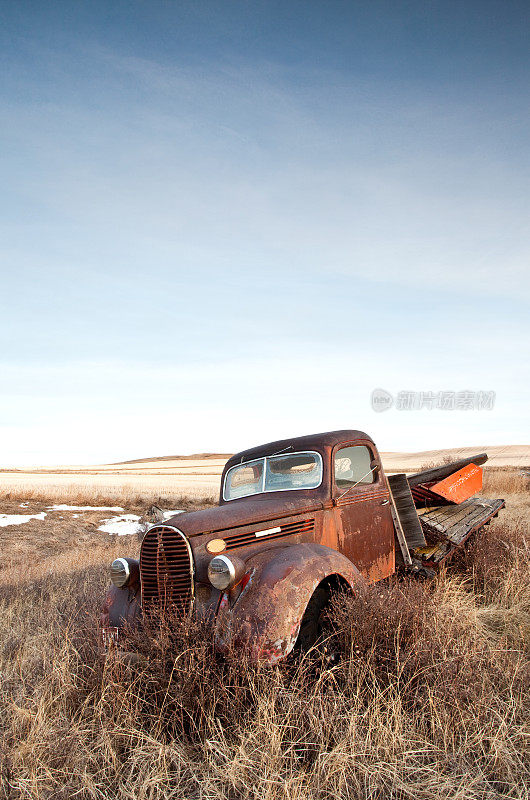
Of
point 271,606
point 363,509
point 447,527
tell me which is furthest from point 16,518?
point 271,606

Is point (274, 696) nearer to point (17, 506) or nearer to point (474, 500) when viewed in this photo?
point (474, 500)

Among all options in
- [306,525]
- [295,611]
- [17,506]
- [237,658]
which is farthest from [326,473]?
[17,506]

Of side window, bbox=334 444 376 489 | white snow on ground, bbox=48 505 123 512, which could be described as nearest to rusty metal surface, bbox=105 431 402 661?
side window, bbox=334 444 376 489

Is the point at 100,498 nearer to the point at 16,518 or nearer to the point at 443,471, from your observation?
the point at 16,518

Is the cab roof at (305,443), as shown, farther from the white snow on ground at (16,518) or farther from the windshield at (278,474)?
the white snow on ground at (16,518)

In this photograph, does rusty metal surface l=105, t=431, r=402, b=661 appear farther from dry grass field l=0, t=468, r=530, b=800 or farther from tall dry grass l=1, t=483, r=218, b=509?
tall dry grass l=1, t=483, r=218, b=509

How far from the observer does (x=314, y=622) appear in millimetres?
4410

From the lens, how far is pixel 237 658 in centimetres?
373

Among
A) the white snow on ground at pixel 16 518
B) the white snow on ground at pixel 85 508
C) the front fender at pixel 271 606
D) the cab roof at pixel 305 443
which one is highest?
the cab roof at pixel 305 443

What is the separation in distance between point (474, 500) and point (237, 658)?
7.03 meters

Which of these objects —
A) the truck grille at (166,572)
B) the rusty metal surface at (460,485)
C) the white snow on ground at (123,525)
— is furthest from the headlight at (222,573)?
the white snow on ground at (123,525)

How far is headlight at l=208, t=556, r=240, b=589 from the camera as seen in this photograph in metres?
4.03

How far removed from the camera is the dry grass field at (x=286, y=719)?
3156mm

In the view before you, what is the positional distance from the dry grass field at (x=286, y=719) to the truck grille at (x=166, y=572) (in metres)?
0.40
